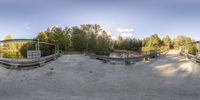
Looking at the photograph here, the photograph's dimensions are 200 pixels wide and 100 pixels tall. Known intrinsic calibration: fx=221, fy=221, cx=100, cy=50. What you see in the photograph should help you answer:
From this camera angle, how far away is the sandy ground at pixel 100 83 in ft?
32.0

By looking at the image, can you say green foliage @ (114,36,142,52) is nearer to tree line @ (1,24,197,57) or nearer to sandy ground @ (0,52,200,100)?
tree line @ (1,24,197,57)

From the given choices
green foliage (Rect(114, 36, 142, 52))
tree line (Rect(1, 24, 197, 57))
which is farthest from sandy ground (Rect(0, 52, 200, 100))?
green foliage (Rect(114, 36, 142, 52))

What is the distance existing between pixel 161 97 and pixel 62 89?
4.91 m

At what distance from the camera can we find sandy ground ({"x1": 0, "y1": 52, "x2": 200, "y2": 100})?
9.76 m

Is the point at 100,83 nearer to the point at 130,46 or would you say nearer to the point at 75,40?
the point at 75,40

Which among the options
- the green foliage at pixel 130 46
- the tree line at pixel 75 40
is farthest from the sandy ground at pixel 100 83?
the green foliage at pixel 130 46

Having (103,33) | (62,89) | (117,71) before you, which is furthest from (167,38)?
(62,89)

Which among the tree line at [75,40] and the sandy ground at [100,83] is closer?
the sandy ground at [100,83]

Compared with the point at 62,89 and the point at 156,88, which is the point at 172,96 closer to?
the point at 156,88

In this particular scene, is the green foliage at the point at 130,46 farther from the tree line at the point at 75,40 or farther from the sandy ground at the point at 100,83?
the sandy ground at the point at 100,83

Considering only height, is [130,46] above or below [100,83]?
above

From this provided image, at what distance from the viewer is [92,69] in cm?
1580

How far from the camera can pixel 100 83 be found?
40.2 feet

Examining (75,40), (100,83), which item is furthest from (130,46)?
(100,83)
